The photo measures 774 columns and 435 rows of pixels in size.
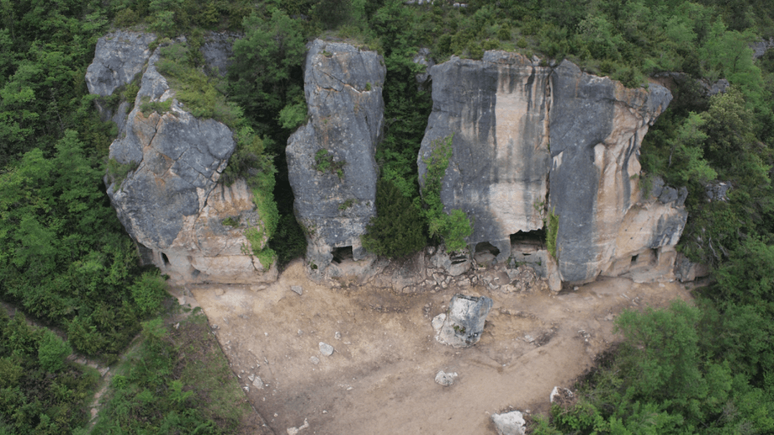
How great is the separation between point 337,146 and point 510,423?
13280 millimetres

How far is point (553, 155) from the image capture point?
65.6 ft

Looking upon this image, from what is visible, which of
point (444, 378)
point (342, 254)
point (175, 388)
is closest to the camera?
point (175, 388)

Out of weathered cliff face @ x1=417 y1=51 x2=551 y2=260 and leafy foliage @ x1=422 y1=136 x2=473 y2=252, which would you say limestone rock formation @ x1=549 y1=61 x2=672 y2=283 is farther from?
leafy foliage @ x1=422 y1=136 x2=473 y2=252

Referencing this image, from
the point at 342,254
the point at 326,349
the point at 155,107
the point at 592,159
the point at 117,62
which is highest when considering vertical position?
the point at 117,62

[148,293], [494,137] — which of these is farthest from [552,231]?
[148,293]

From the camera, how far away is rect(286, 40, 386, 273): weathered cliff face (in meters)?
19.5

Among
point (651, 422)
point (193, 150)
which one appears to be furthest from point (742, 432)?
point (193, 150)

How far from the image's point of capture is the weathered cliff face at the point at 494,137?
63.3 feet

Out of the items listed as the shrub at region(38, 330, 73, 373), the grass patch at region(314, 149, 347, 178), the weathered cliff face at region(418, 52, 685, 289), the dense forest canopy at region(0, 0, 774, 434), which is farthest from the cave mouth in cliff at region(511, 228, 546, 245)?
the shrub at region(38, 330, 73, 373)

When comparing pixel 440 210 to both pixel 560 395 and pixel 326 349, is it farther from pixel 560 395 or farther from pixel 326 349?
pixel 560 395

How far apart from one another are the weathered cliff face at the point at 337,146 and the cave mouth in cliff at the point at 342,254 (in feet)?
3.51

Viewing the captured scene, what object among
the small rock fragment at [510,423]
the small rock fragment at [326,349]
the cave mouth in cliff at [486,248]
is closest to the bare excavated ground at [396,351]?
the small rock fragment at [326,349]

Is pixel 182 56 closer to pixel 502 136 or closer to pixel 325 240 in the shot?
pixel 325 240

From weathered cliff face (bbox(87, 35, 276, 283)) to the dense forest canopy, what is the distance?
835 millimetres
